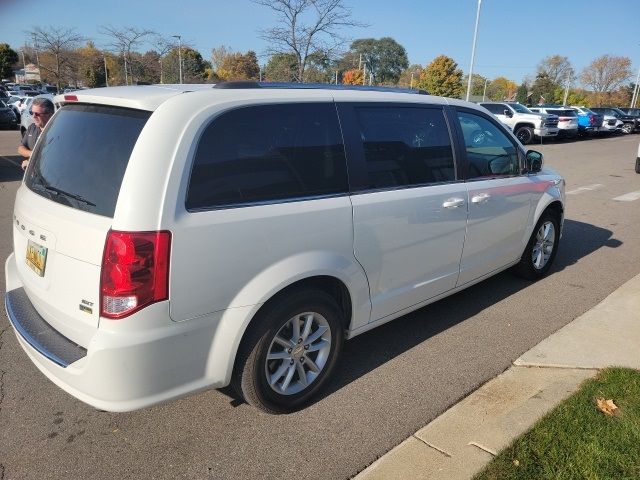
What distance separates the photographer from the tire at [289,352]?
2.65 meters

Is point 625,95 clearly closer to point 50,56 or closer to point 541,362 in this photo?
point 50,56

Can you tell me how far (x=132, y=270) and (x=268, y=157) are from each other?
90 centimetres

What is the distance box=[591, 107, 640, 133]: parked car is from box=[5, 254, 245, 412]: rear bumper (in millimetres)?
35502

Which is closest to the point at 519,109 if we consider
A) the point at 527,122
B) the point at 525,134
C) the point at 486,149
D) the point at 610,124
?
the point at 527,122

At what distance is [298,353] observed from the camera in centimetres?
291

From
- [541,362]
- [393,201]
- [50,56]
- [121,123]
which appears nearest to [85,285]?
[121,123]

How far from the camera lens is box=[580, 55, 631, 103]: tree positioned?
259 feet

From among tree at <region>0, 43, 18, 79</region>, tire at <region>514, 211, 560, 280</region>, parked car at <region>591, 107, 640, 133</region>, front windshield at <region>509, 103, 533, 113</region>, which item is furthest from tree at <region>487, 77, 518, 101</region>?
tire at <region>514, 211, 560, 280</region>

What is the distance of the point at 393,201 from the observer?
3186mm

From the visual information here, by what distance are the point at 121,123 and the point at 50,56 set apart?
48.7m

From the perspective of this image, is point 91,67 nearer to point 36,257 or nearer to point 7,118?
point 7,118

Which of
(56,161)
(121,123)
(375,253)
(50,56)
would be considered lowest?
(375,253)

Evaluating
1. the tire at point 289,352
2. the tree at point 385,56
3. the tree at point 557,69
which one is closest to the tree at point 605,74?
the tree at point 557,69

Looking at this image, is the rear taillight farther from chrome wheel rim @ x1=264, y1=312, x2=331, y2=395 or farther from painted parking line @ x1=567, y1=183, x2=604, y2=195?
painted parking line @ x1=567, y1=183, x2=604, y2=195
